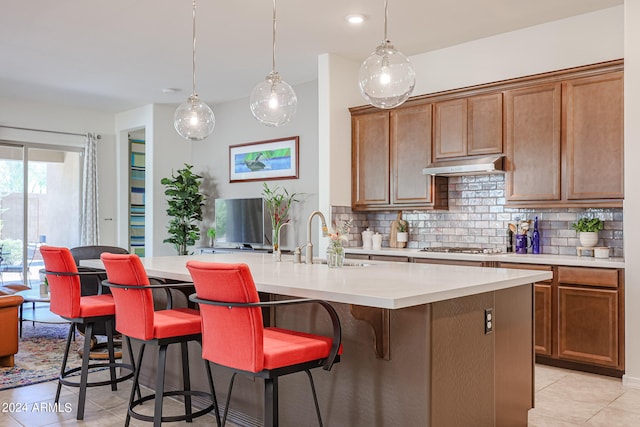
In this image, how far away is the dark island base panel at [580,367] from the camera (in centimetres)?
403

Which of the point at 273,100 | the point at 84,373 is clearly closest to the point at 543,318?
the point at 273,100

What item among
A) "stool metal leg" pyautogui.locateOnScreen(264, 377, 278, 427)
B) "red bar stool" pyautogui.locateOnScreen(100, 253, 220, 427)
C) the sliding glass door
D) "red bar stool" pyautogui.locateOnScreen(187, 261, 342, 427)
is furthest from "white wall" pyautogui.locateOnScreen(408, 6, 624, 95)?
the sliding glass door

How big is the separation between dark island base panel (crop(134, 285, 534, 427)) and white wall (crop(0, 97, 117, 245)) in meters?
6.42

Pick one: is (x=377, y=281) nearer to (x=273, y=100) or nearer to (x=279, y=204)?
(x=273, y=100)

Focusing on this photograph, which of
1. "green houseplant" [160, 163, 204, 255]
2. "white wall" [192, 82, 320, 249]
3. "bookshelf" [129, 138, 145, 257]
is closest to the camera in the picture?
"white wall" [192, 82, 320, 249]

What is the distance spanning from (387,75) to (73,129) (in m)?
6.86

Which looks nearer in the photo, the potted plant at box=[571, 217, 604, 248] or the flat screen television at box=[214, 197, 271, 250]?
the potted plant at box=[571, 217, 604, 248]

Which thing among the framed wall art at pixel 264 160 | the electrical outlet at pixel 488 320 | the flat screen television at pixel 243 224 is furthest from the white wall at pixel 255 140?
the electrical outlet at pixel 488 320

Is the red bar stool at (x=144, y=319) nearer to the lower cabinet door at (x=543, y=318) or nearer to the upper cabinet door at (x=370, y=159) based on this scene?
the lower cabinet door at (x=543, y=318)

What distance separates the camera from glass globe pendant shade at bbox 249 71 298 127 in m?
3.63

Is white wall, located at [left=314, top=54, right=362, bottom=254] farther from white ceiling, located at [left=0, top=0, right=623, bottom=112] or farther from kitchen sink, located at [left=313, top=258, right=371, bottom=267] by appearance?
kitchen sink, located at [left=313, top=258, right=371, bottom=267]

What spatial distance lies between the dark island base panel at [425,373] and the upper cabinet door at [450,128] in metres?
2.35

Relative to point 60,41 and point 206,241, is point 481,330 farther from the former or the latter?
point 206,241

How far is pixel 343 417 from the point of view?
8.46 feet
